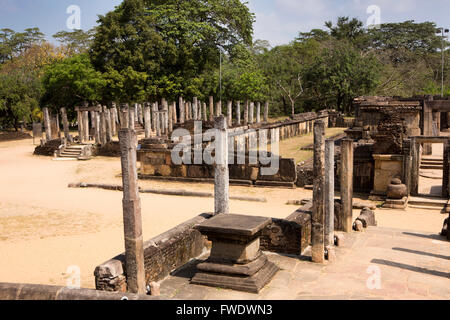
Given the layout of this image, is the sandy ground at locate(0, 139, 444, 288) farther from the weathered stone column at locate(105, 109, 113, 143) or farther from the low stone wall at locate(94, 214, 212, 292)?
the weathered stone column at locate(105, 109, 113, 143)

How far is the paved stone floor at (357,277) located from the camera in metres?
5.61

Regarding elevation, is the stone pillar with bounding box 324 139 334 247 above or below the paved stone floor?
above

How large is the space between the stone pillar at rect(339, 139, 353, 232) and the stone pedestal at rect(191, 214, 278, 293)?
3445 mm

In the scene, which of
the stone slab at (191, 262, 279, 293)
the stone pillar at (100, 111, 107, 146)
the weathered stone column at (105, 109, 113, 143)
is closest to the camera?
the stone slab at (191, 262, 279, 293)

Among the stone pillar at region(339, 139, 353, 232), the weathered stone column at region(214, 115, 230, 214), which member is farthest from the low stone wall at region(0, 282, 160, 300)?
the stone pillar at region(339, 139, 353, 232)

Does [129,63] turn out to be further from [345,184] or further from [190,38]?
[345,184]

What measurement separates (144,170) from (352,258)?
11.5 meters

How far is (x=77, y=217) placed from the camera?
11.3 meters

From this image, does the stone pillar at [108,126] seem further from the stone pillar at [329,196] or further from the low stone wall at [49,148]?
the stone pillar at [329,196]

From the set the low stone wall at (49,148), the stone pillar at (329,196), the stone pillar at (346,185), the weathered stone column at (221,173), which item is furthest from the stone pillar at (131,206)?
the low stone wall at (49,148)

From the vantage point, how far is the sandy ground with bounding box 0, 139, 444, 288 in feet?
25.9

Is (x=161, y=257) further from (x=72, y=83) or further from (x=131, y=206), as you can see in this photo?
(x=72, y=83)

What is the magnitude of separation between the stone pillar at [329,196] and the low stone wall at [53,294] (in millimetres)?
4273
